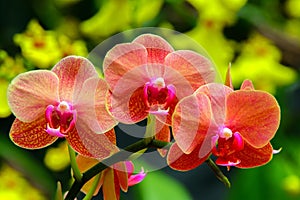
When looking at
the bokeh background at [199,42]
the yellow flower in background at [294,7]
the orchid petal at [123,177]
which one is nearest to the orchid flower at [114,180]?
the orchid petal at [123,177]

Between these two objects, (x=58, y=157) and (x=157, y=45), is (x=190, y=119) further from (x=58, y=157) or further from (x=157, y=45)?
(x=58, y=157)

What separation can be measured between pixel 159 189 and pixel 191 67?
26.2 inches

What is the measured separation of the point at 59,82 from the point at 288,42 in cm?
81

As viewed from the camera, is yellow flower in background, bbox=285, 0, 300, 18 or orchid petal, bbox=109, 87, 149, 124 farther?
yellow flower in background, bbox=285, 0, 300, 18

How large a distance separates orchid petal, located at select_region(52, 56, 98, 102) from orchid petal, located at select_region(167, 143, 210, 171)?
0.08m

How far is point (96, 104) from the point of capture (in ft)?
1.85

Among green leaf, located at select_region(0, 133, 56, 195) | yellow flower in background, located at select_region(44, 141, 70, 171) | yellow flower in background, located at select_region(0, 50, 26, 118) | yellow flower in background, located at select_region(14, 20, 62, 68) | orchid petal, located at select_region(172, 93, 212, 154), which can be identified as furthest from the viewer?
green leaf, located at select_region(0, 133, 56, 195)

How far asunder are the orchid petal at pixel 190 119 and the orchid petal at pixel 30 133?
97 mm

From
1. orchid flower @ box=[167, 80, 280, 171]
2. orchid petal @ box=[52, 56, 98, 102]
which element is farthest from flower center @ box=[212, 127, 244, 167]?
orchid petal @ box=[52, 56, 98, 102]

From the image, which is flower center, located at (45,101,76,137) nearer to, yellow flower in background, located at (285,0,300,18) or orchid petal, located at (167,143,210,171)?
orchid petal, located at (167,143,210,171)

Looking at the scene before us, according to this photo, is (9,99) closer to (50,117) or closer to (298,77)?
(50,117)

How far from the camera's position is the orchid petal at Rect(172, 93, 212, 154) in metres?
0.56

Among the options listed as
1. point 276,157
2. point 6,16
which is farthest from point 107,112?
point 6,16

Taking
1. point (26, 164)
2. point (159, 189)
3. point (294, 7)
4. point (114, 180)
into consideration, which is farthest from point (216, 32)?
point (114, 180)
